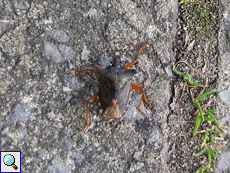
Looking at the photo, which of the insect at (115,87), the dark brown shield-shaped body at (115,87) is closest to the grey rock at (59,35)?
the insect at (115,87)

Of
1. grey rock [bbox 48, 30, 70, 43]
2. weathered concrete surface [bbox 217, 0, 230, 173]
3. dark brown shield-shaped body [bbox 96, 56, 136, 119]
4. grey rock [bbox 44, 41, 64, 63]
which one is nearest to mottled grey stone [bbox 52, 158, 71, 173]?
dark brown shield-shaped body [bbox 96, 56, 136, 119]

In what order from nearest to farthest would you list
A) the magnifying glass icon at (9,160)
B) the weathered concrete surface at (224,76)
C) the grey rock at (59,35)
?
the magnifying glass icon at (9,160) → the weathered concrete surface at (224,76) → the grey rock at (59,35)

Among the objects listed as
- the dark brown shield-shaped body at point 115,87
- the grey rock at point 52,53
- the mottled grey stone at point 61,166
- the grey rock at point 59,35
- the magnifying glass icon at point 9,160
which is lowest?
the mottled grey stone at point 61,166

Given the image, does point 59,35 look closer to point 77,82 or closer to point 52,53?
point 52,53

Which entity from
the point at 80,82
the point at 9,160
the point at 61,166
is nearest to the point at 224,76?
the point at 80,82

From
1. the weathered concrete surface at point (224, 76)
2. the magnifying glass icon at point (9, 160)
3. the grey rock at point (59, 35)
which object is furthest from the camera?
the grey rock at point (59, 35)

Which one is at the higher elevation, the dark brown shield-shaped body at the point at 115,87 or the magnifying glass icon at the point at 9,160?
the dark brown shield-shaped body at the point at 115,87

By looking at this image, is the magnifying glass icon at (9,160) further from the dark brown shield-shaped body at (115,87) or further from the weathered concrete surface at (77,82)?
the dark brown shield-shaped body at (115,87)

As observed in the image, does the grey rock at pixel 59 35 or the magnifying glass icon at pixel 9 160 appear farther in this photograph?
the grey rock at pixel 59 35
